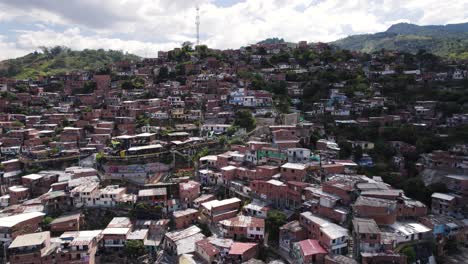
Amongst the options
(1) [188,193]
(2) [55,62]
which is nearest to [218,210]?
(1) [188,193]

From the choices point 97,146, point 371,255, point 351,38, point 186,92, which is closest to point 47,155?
point 97,146

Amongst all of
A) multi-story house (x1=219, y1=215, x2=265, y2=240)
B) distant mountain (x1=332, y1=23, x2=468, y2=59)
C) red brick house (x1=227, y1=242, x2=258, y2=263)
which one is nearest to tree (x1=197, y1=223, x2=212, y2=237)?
multi-story house (x1=219, y1=215, x2=265, y2=240)

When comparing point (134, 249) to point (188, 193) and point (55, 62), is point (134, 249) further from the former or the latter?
point (55, 62)

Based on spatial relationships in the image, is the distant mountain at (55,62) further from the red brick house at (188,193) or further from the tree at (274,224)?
the tree at (274,224)

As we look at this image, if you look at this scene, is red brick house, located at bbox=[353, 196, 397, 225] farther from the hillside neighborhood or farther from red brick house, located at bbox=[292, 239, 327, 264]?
red brick house, located at bbox=[292, 239, 327, 264]

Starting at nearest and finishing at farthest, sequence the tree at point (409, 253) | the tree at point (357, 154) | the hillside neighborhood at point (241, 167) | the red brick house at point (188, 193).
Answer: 1. the tree at point (409, 253)
2. the hillside neighborhood at point (241, 167)
3. the red brick house at point (188, 193)
4. the tree at point (357, 154)

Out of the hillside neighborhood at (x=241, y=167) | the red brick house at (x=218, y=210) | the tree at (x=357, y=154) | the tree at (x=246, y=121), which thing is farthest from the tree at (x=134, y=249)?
the tree at (x=357, y=154)
